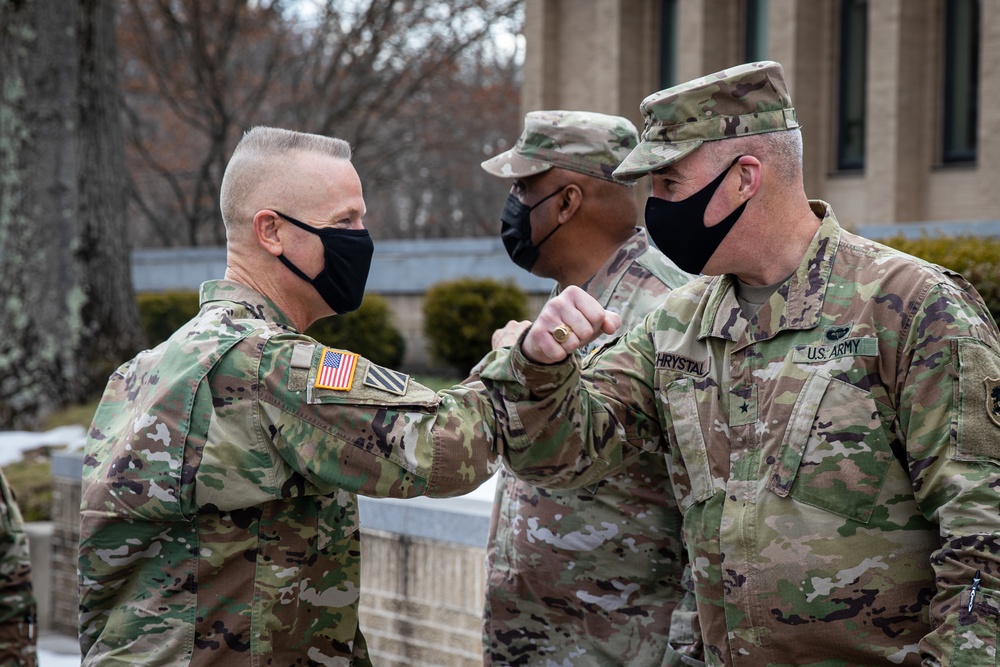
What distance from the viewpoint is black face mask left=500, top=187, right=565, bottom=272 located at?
342 centimetres

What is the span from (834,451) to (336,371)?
3.51ft

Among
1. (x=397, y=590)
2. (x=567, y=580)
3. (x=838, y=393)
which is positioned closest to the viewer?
(x=838, y=393)

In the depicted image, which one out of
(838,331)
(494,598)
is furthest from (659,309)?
(494,598)

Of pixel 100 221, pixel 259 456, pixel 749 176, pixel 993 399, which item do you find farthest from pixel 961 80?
pixel 259 456

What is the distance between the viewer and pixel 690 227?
8.17 ft

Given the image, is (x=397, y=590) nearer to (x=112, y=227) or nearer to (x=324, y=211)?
(x=324, y=211)

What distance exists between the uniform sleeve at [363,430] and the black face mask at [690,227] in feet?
2.05

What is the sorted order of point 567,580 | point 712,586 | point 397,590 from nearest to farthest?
point 712,586 → point 567,580 → point 397,590

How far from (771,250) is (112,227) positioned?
8017mm

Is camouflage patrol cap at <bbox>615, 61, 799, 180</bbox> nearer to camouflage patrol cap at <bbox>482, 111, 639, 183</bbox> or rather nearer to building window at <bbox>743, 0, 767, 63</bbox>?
camouflage patrol cap at <bbox>482, 111, 639, 183</bbox>

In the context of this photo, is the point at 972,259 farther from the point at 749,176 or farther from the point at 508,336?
the point at 508,336

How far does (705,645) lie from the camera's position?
2537 mm

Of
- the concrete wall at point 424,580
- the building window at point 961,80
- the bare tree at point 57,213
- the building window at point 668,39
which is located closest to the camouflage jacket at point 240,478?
the concrete wall at point 424,580

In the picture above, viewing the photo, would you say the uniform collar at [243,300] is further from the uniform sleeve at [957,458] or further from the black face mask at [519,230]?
the uniform sleeve at [957,458]
